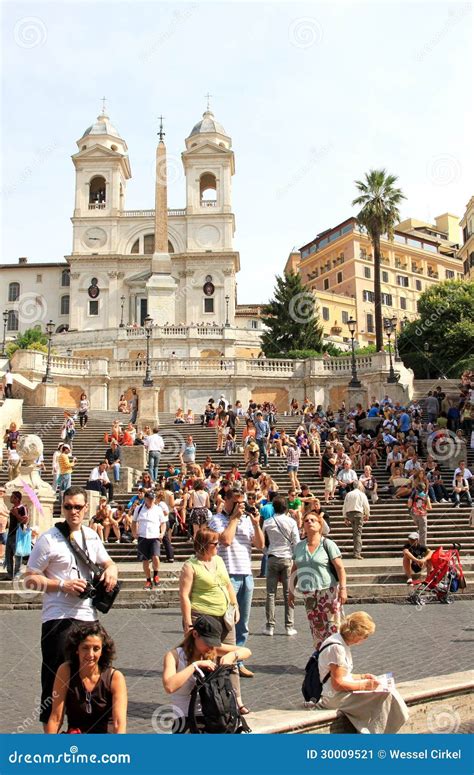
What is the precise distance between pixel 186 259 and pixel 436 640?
70644 millimetres

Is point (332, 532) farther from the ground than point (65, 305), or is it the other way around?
point (65, 305)

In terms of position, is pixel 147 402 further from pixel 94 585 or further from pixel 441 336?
pixel 441 336

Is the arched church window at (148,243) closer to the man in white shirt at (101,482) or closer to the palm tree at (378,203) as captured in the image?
the palm tree at (378,203)

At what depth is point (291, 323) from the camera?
58969 millimetres

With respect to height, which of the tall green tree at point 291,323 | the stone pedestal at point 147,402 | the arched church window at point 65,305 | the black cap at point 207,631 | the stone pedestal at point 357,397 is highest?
the arched church window at point 65,305

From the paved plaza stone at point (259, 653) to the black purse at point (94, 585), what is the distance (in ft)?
2.77

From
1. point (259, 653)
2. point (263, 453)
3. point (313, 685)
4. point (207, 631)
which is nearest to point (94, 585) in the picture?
point (207, 631)

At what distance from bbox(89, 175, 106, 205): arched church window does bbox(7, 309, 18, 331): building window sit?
14085 millimetres

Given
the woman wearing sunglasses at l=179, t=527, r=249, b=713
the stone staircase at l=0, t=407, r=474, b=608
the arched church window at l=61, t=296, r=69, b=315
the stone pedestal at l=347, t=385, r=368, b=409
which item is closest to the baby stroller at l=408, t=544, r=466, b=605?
the stone staircase at l=0, t=407, r=474, b=608

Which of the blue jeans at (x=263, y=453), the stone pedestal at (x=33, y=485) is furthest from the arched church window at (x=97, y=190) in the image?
the stone pedestal at (x=33, y=485)

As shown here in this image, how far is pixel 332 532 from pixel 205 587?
10434mm

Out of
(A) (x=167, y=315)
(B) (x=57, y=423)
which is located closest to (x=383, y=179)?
(A) (x=167, y=315)

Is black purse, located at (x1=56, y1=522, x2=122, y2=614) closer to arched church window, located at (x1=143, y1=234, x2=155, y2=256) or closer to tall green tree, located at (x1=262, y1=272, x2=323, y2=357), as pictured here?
tall green tree, located at (x1=262, y1=272, x2=323, y2=357)

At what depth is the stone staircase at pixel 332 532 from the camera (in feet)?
40.7
